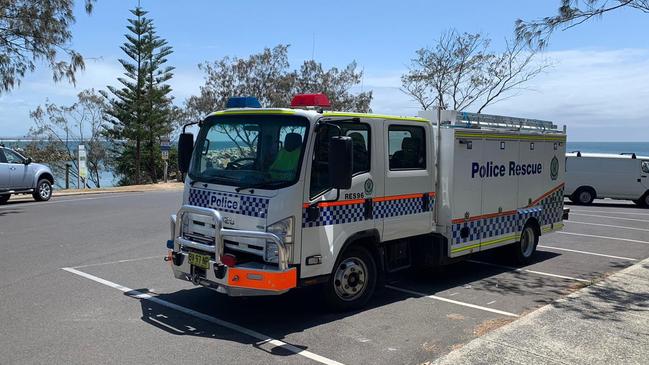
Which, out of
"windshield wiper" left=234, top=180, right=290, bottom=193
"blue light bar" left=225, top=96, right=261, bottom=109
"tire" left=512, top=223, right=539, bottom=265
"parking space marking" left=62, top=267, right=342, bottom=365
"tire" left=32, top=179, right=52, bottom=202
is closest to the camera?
"parking space marking" left=62, top=267, right=342, bottom=365

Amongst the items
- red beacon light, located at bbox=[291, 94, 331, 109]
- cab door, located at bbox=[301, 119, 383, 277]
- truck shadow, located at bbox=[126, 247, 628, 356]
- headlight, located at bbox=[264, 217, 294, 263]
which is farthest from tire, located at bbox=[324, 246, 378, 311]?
red beacon light, located at bbox=[291, 94, 331, 109]

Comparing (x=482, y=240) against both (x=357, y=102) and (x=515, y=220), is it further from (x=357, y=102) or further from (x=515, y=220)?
(x=357, y=102)

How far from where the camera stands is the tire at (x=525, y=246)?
9438 millimetres

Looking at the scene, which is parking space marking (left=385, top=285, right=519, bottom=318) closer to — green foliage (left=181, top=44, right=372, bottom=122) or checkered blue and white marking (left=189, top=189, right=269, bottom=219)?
checkered blue and white marking (left=189, top=189, right=269, bottom=219)

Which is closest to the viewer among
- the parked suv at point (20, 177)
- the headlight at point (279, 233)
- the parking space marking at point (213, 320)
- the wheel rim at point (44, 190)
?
the parking space marking at point (213, 320)

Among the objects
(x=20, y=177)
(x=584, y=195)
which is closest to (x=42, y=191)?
(x=20, y=177)

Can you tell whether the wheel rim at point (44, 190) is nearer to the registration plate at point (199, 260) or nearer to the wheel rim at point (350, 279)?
the registration plate at point (199, 260)

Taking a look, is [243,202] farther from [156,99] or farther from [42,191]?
[156,99]

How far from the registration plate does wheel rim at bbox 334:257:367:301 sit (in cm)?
139

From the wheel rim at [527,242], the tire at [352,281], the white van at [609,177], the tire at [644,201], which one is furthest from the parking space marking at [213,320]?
the tire at [644,201]

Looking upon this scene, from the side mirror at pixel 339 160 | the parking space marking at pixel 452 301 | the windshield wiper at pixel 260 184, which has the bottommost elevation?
the parking space marking at pixel 452 301

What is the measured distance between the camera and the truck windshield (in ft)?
19.1

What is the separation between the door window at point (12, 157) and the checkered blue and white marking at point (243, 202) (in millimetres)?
13512

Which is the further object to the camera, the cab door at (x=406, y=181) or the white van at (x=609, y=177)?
the white van at (x=609, y=177)
